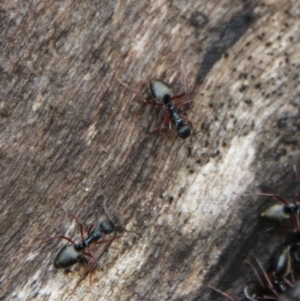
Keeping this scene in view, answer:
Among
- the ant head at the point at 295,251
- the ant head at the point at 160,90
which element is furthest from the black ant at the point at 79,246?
the ant head at the point at 295,251

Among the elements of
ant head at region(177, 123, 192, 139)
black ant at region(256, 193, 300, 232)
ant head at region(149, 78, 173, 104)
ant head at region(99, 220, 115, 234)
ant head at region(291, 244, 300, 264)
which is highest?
ant head at region(149, 78, 173, 104)

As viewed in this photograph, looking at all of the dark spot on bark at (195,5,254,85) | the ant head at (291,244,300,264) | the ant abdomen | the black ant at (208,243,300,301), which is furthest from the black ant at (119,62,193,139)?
the ant head at (291,244,300,264)

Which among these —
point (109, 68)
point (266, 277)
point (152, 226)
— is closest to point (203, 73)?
point (109, 68)

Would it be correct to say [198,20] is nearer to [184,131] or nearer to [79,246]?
[184,131]

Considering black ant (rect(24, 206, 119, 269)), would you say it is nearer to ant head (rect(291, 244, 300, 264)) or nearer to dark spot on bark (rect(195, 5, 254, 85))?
dark spot on bark (rect(195, 5, 254, 85))

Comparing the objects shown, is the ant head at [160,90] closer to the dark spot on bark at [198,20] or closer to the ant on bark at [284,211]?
the dark spot on bark at [198,20]

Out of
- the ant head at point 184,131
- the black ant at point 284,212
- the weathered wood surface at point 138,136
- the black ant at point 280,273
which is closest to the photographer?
the weathered wood surface at point 138,136

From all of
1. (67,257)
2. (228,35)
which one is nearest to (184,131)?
(228,35)

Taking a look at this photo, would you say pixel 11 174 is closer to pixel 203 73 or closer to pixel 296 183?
pixel 203 73
